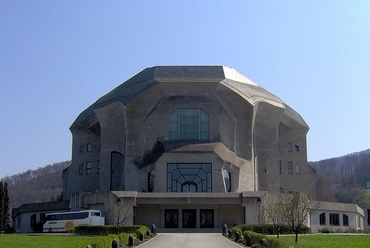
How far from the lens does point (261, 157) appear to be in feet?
219

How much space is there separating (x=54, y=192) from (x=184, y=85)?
98.3 m

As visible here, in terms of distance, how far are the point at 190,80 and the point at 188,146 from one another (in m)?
7.19

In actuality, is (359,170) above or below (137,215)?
above

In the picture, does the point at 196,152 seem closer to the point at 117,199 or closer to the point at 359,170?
the point at 117,199

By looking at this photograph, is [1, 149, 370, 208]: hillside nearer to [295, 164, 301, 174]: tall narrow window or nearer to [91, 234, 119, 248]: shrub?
[295, 164, 301, 174]: tall narrow window

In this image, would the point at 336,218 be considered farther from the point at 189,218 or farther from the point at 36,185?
the point at 36,185

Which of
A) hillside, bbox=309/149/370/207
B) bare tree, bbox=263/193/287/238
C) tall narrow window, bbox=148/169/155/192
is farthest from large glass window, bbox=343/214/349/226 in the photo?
hillside, bbox=309/149/370/207

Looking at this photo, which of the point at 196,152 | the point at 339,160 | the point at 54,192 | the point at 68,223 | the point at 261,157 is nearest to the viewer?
the point at 68,223

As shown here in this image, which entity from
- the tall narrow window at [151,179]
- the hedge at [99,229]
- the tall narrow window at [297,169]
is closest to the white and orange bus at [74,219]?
the hedge at [99,229]

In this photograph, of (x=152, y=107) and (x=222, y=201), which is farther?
(x=152, y=107)

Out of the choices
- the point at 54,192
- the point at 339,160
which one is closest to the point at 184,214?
the point at 54,192

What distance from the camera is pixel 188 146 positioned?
56.4 metres

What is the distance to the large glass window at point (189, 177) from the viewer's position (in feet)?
181

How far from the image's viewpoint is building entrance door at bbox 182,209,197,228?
52094 mm
